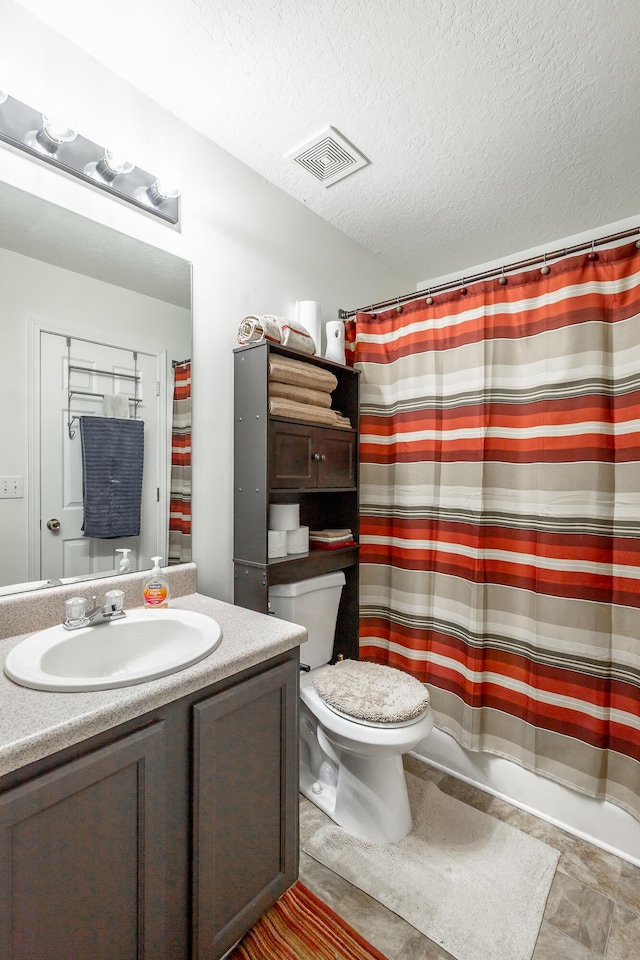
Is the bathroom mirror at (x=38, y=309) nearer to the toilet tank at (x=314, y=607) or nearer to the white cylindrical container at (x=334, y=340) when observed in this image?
the toilet tank at (x=314, y=607)

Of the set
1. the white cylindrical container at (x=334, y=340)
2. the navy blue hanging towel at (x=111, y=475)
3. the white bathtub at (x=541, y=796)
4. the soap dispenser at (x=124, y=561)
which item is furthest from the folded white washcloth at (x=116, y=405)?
the white bathtub at (x=541, y=796)

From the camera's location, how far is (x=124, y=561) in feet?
4.81

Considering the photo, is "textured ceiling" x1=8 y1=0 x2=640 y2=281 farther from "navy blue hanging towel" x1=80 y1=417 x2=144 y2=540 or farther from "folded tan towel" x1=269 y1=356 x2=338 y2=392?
"navy blue hanging towel" x1=80 y1=417 x2=144 y2=540

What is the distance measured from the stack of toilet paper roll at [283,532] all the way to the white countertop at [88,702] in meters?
0.50

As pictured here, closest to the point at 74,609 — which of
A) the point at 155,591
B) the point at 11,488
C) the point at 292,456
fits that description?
the point at 155,591

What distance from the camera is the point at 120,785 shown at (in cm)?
90

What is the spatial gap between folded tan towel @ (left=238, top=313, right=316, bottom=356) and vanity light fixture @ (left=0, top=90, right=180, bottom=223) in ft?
1.37

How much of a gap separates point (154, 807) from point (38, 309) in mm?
1262

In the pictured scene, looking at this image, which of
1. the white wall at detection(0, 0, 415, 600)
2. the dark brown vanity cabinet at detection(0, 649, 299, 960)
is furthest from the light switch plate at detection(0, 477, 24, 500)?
the dark brown vanity cabinet at detection(0, 649, 299, 960)

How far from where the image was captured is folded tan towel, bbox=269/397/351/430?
168cm

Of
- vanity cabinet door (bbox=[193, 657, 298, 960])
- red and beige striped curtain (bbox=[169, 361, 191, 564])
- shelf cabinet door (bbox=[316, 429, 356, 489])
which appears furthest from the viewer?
shelf cabinet door (bbox=[316, 429, 356, 489])

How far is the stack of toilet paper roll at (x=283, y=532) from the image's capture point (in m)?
1.72

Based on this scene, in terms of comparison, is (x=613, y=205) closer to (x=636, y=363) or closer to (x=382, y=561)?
(x=636, y=363)

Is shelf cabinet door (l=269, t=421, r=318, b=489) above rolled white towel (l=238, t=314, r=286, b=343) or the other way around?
the other way around
